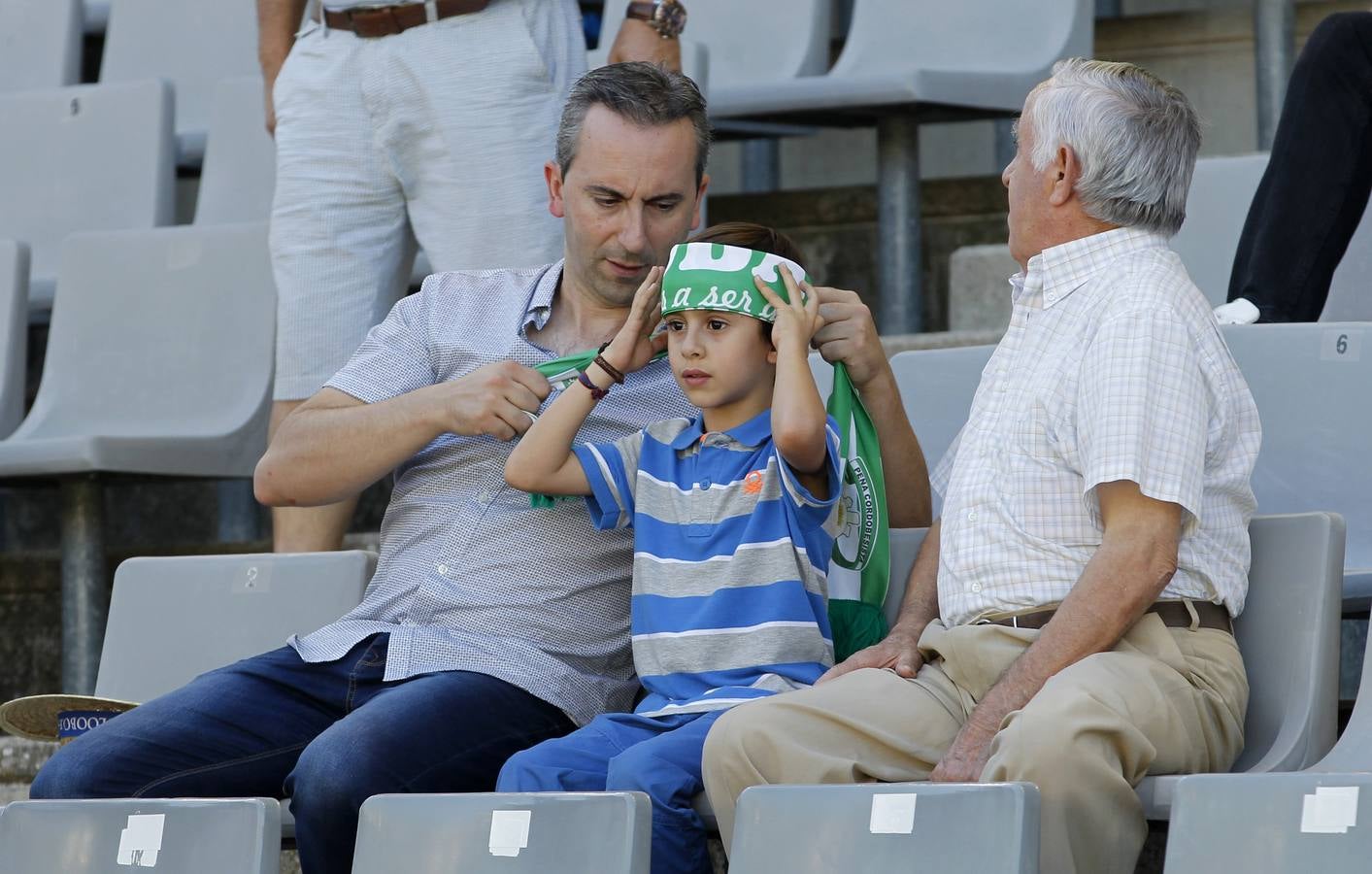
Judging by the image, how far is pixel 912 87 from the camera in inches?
149

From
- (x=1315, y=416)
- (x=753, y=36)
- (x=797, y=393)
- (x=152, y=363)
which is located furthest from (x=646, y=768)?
(x=753, y=36)

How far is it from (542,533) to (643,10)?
1.09 meters

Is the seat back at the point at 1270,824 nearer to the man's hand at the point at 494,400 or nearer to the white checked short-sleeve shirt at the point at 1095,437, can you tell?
the white checked short-sleeve shirt at the point at 1095,437

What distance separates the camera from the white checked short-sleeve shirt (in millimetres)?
2055

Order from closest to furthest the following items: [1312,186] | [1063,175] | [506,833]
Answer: [506,833] < [1063,175] < [1312,186]

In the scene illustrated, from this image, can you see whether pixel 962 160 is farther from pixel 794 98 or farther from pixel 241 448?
pixel 241 448

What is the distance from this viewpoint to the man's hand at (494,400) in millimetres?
2443

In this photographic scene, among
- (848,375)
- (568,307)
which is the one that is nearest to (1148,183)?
(848,375)

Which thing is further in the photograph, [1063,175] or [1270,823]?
[1063,175]

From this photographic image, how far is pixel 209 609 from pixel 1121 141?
54.2 inches

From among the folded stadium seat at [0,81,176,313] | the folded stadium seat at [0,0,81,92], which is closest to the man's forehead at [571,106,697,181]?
the folded stadium seat at [0,81,176,313]

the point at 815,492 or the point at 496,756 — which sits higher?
the point at 815,492

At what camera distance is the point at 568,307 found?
2666mm

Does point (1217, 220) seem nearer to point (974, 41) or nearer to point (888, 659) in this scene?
point (974, 41)
